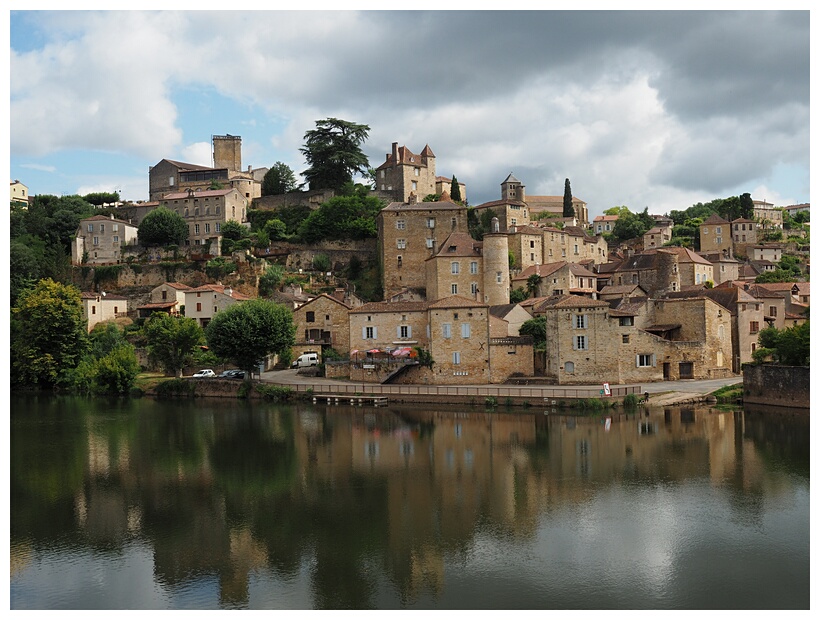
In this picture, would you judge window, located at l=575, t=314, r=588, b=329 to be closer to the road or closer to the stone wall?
the road

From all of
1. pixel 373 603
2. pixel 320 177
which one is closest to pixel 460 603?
pixel 373 603

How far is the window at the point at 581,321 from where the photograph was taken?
3784 centimetres

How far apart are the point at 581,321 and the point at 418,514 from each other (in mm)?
20650

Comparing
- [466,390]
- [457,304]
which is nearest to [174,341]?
[457,304]

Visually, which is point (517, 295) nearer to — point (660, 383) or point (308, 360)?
point (308, 360)

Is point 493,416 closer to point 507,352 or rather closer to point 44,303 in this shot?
point 507,352

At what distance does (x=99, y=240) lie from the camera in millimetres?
58719

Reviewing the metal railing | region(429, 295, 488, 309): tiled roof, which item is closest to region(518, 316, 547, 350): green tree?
region(429, 295, 488, 309): tiled roof

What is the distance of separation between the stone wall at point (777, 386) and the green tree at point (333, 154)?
3829cm

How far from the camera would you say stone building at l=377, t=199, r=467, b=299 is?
52844 mm

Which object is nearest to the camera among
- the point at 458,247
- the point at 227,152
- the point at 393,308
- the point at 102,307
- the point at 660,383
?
the point at 660,383

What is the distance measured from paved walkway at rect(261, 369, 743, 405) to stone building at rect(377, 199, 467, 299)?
12.3 m

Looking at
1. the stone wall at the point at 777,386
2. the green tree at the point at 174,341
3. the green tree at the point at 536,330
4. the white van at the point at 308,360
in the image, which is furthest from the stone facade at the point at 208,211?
the stone wall at the point at 777,386

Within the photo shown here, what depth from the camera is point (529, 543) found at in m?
17.2
